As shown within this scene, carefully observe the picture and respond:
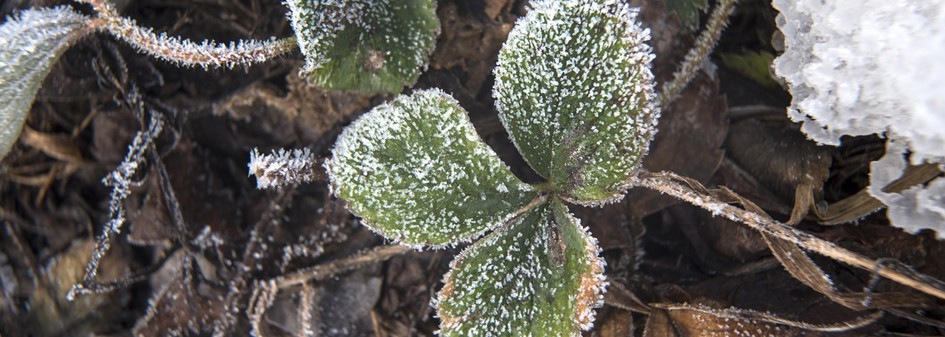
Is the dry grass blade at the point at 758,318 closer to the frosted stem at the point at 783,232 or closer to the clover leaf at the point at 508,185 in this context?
the frosted stem at the point at 783,232

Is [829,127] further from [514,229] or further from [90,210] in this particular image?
[90,210]

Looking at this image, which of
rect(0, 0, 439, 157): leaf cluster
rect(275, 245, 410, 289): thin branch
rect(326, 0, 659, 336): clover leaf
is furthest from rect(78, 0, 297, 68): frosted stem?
rect(275, 245, 410, 289): thin branch

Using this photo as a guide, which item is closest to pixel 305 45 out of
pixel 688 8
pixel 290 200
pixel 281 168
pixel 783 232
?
pixel 281 168

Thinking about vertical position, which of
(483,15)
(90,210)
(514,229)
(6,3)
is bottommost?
(90,210)

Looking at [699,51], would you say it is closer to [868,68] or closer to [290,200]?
[868,68]

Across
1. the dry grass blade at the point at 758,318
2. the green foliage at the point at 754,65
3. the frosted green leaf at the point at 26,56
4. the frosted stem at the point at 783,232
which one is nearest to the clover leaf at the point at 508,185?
the frosted stem at the point at 783,232

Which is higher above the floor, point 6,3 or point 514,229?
point 6,3

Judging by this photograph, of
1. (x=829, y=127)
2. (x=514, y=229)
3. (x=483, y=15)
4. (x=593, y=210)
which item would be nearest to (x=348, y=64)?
(x=483, y=15)
